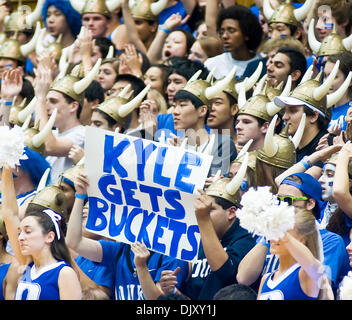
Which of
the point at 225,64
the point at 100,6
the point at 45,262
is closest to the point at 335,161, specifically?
the point at 45,262

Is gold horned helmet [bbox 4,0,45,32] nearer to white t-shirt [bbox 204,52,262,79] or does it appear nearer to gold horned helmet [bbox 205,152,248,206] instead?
white t-shirt [bbox 204,52,262,79]

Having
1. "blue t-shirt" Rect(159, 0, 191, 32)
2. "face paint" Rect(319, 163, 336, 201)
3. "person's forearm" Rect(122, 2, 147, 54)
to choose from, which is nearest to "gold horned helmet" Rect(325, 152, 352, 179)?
"face paint" Rect(319, 163, 336, 201)

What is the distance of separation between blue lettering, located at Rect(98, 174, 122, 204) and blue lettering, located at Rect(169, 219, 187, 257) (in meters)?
0.44

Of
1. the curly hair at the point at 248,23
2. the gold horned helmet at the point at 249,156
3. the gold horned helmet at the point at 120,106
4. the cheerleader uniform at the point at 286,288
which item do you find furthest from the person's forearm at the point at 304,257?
A: the curly hair at the point at 248,23

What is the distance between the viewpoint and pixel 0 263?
689 cm

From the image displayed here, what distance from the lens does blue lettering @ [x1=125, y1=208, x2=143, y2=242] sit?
6.43m

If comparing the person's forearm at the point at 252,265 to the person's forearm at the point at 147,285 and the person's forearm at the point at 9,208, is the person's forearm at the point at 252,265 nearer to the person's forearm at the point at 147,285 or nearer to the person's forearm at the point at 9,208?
the person's forearm at the point at 147,285

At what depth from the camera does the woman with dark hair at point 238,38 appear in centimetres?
908

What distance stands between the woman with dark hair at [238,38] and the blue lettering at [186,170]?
9.39ft

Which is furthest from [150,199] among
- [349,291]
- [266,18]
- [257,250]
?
[266,18]

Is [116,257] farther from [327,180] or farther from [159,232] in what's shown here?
[327,180]

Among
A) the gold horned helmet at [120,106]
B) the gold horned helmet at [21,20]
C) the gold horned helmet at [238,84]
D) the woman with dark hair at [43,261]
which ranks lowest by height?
the woman with dark hair at [43,261]

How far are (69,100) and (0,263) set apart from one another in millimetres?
2209
